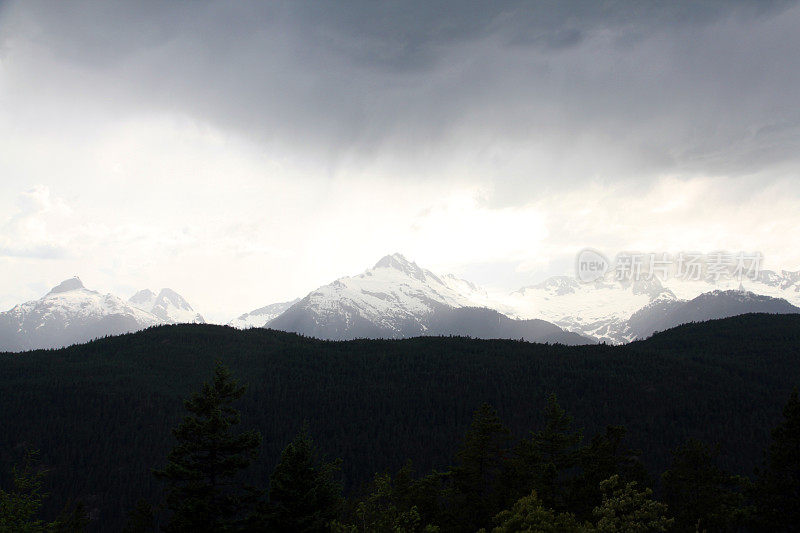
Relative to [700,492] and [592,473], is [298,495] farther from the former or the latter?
[700,492]

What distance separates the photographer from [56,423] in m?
178

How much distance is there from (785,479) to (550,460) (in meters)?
17.6

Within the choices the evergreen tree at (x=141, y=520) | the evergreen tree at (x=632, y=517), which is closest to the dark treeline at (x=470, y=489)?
the evergreen tree at (x=632, y=517)

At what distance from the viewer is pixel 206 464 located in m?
31.4

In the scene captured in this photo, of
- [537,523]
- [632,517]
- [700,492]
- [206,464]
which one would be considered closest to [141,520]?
[206,464]

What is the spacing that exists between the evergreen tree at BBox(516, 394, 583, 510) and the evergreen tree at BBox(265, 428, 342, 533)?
710 inches

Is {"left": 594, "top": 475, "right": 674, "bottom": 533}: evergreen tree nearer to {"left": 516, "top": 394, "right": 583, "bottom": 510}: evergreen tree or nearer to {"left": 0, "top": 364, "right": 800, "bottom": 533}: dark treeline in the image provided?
{"left": 0, "top": 364, "right": 800, "bottom": 533}: dark treeline

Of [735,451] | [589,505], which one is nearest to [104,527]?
[589,505]

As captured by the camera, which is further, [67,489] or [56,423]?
[56,423]

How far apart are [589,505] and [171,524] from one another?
32.7 meters

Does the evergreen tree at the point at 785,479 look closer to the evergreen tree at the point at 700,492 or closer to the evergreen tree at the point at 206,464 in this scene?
the evergreen tree at the point at 700,492

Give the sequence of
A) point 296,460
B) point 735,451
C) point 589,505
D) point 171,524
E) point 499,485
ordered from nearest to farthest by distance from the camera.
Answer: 1. point 171,524
2. point 296,460
3. point 589,505
4. point 499,485
5. point 735,451

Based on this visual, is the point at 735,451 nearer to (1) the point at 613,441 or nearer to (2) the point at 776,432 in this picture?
(1) the point at 613,441

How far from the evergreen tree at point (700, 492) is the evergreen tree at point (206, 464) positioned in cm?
4047
